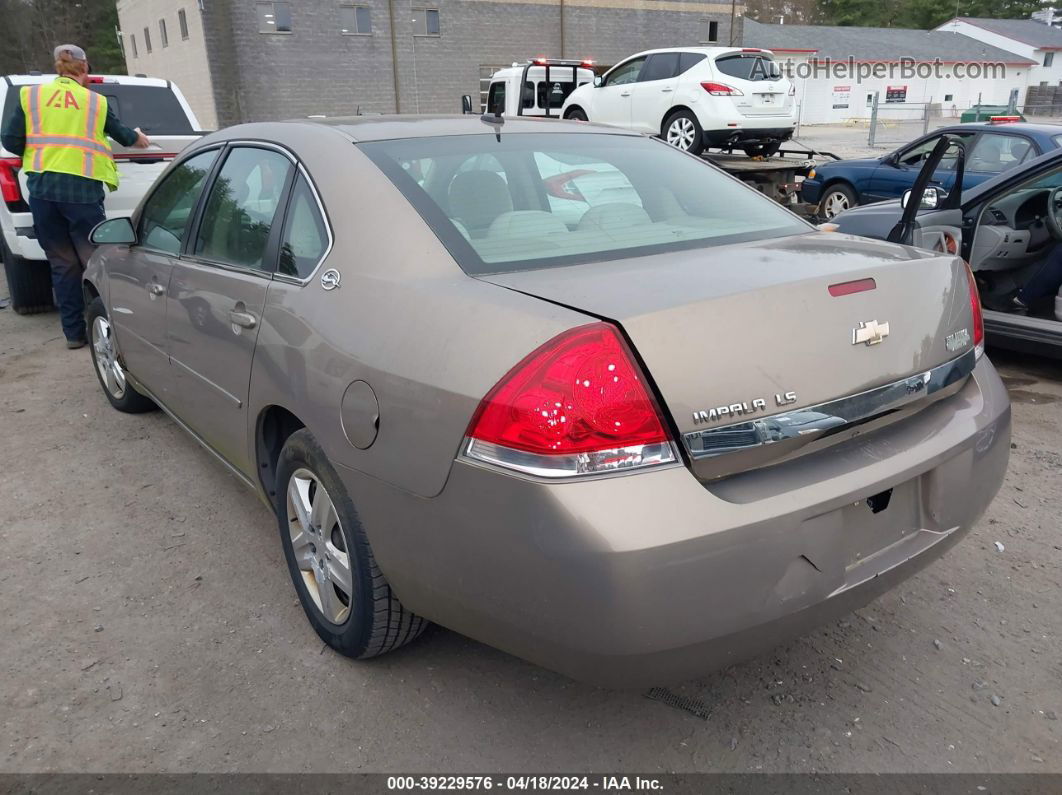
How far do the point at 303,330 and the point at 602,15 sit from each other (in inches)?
1419

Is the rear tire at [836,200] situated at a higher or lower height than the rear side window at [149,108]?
lower

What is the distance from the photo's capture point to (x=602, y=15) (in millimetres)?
34469

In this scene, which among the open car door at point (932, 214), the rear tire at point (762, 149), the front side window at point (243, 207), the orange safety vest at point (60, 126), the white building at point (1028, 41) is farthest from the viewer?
the white building at point (1028, 41)

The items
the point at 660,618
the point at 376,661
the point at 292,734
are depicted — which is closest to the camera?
the point at 660,618

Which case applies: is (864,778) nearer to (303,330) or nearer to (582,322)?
(582,322)

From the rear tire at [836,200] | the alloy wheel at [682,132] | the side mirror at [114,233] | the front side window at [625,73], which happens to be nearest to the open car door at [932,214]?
the side mirror at [114,233]

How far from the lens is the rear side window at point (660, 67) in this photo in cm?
1212

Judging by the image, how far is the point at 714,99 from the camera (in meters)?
11.5

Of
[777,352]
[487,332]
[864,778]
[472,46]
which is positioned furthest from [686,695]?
[472,46]

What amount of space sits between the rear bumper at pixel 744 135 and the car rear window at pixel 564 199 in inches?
354

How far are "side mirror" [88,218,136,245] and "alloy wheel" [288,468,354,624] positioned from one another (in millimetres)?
1867

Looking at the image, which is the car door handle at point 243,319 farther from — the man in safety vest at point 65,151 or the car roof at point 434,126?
the man in safety vest at point 65,151

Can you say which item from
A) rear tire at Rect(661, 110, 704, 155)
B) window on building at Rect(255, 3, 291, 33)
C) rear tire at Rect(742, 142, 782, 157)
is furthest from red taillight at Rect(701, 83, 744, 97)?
window on building at Rect(255, 3, 291, 33)

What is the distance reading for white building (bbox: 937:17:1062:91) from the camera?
57438 mm
